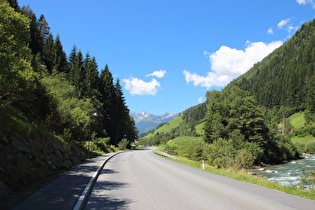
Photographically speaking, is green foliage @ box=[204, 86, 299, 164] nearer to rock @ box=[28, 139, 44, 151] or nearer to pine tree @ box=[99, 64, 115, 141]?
pine tree @ box=[99, 64, 115, 141]

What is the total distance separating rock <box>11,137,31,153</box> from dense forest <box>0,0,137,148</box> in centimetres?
102

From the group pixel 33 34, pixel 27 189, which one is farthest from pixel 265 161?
pixel 33 34

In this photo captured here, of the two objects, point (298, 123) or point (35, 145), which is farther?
point (298, 123)

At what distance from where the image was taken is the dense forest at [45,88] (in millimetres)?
8633

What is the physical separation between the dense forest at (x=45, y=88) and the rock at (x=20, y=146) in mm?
1024

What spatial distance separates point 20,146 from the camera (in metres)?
8.19

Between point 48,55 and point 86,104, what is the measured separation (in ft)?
71.7

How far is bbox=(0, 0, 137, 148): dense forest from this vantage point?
→ 8633 millimetres

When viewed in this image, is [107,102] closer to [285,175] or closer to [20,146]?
[285,175]

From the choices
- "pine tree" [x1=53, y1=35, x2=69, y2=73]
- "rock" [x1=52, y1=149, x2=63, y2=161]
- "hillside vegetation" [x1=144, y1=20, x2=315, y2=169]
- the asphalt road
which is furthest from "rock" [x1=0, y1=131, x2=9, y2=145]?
"pine tree" [x1=53, y1=35, x2=69, y2=73]

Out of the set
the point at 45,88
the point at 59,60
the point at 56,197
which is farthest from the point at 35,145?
the point at 59,60

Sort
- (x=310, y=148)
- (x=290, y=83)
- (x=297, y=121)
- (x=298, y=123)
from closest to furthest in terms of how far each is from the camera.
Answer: (x=310, y=148) < (x=298, y=123) < (x=297, y=121) < (x=290, y=83)

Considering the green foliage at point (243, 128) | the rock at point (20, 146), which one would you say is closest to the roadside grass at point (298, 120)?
the green foliage at point (243, 128)

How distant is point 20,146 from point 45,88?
817 centimetres
